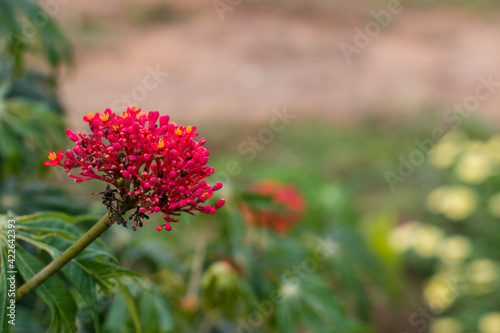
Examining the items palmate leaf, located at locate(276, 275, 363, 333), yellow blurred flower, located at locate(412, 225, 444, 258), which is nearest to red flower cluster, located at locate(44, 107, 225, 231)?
palmate leaf, located at locate(276, 275, 363, 333)

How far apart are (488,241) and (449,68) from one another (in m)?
6.91

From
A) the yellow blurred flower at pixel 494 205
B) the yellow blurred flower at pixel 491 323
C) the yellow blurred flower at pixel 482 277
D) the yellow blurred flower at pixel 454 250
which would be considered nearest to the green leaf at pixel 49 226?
the yellow blurred flower at pixel 491 323

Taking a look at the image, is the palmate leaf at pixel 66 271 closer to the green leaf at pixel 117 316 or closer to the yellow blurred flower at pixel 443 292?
the green leaf at pixel 117 316

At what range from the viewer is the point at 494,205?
5199 millimetres

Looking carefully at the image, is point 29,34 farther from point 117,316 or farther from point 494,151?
point 494,151

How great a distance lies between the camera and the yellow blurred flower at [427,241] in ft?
17.1

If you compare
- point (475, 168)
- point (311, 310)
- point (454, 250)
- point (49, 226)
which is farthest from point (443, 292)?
point (49, 226)

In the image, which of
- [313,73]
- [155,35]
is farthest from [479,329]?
[155,35]

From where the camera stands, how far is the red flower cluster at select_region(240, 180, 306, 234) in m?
2.79

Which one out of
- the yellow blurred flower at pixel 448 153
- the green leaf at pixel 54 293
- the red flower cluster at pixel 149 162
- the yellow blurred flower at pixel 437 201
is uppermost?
the yellow blurred flower at pixel 448 153

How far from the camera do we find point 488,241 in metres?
5.34

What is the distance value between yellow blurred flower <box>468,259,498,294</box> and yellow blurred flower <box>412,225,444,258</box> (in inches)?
17.1

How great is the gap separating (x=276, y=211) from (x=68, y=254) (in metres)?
1.53

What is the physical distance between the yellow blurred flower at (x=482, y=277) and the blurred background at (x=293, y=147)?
17 millimetres
